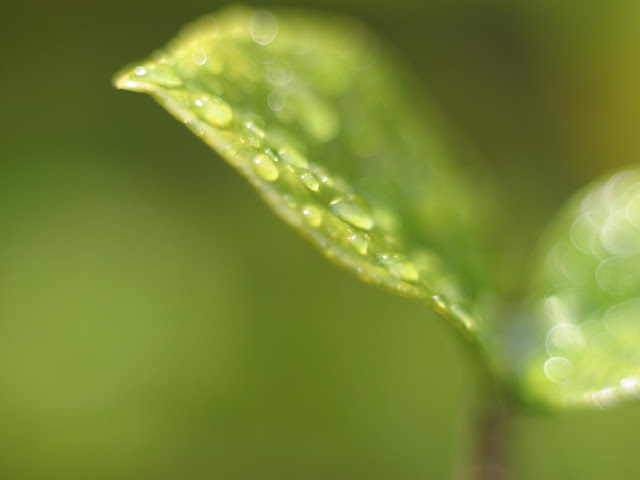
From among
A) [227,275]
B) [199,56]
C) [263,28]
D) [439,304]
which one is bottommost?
[439,304]

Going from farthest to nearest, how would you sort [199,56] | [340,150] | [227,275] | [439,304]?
1. [227,275]
2. [340,150]
3. [199,56]
4. [439,304]

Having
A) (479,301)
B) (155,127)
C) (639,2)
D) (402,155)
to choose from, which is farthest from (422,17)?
(479,301)

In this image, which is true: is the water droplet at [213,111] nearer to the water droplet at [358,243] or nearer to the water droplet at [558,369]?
the water droplet at [358,243]

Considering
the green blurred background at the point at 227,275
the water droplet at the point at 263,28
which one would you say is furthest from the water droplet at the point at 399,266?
the green blurred background at the point at 227,275

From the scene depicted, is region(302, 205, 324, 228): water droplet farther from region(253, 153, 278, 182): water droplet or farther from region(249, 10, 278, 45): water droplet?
region(249, 10, 278, 45): water droplet

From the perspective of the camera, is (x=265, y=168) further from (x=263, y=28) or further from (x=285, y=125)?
(x=263, y=28)

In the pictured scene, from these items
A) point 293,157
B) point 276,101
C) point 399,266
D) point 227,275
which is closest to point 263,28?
point 276,101

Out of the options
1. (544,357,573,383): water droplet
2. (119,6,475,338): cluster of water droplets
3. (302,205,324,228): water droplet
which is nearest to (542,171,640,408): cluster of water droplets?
(544,357,573,383): water droplet
